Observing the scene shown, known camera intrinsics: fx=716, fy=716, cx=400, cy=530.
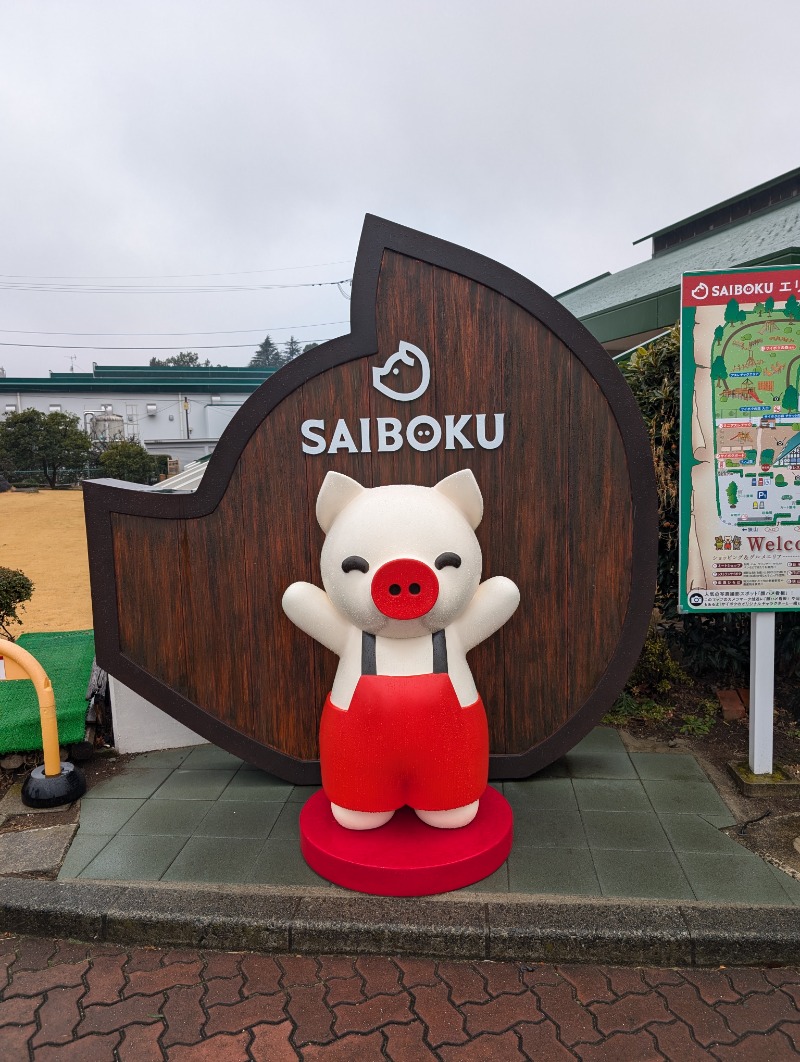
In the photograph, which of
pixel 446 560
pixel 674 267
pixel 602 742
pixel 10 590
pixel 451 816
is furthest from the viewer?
pixel 674 267

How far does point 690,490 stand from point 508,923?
2.63 metres

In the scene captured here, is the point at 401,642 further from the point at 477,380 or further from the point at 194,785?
the point at 194,785

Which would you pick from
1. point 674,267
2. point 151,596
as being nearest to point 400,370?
point 151,596

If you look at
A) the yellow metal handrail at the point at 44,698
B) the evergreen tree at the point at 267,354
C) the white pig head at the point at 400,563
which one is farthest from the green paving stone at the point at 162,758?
the evergreen tree at the point at 267,354

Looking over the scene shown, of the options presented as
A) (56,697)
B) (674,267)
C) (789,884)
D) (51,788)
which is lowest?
(789,884)

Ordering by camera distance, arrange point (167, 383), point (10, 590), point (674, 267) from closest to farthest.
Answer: point (10, 590), point (674, 267), point (167, 383)

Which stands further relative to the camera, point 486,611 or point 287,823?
point 287,823

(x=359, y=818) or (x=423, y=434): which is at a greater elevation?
(x=423, y=434)

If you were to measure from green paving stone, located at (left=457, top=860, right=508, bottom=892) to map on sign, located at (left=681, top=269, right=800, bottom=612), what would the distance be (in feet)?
6.45

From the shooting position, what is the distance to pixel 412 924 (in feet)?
10.6

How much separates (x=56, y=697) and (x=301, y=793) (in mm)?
1907

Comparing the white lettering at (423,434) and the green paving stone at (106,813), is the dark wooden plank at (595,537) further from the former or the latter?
the green paving stone at (106,813)

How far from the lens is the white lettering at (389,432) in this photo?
4.18m

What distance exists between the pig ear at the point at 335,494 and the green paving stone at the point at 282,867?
1.77 metres
